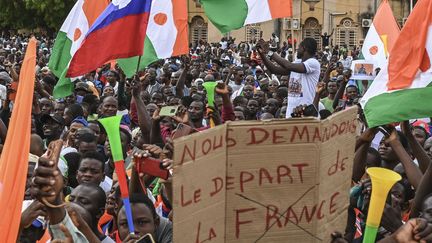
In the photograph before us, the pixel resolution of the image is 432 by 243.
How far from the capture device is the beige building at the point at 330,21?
4088cm

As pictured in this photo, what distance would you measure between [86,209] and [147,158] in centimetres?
68

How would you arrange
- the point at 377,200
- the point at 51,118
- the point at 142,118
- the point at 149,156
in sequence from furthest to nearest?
the point at 51,118 < the point at 142,118 < the point at 149,156 < the point at 377,200

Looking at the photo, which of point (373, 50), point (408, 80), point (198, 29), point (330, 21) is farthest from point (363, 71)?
point (198, 29)

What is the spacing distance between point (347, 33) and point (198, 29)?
861 centimetres

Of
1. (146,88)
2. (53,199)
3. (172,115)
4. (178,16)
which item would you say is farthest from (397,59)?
(146,88)

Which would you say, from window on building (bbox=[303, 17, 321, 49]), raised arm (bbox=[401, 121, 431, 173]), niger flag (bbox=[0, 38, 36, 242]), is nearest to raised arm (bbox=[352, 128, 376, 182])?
raised arm (bbox=[401, 121, 431, 173])

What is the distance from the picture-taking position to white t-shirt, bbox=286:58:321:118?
814 cm

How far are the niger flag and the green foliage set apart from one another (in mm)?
37633

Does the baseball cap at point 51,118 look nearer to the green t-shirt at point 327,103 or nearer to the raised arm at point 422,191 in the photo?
the green t-shirt at point 327,103

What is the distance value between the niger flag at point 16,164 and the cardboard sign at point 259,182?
31.7 inches

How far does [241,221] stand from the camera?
325 cm

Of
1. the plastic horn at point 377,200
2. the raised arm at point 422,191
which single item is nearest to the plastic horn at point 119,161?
the plastic horn at point 377,200

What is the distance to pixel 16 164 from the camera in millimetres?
3461

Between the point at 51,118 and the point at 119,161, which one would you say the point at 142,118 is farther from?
the point at 119,161
